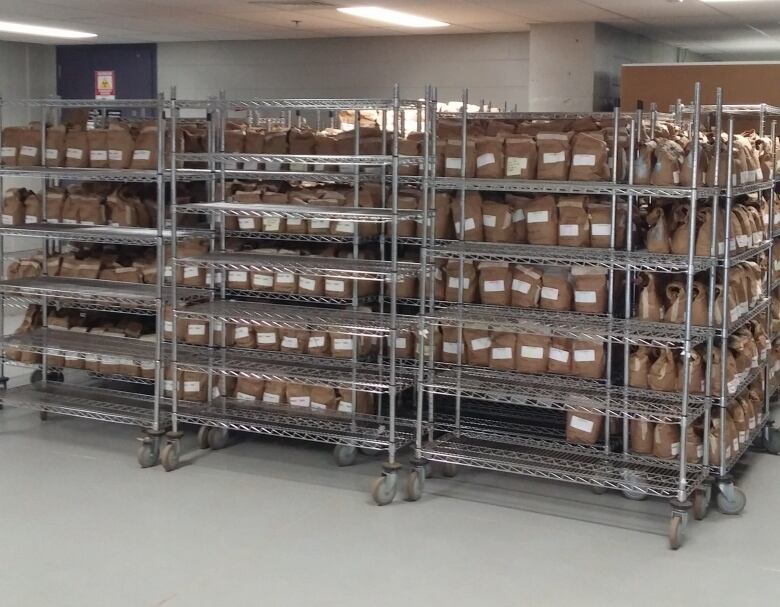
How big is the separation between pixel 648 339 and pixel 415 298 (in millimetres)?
1550

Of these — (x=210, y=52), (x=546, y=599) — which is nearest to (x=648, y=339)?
(x=546, y=599)

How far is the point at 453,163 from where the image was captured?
5.62 metres

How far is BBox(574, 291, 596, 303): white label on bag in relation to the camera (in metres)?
5.30

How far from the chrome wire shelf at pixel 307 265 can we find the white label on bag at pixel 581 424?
115 cm

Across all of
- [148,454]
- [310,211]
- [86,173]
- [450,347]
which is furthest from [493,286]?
[86,173]

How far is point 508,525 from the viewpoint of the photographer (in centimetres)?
495

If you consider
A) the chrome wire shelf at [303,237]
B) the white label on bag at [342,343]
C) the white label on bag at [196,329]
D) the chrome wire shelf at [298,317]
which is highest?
the chrome wire shelf at [303,237]

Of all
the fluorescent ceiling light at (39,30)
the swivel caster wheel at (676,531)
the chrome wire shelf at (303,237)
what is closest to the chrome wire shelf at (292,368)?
the chrome wire shelf at (303,237)

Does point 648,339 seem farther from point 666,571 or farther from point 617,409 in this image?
point 666,571

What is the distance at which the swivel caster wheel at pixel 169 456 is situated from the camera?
5.68m

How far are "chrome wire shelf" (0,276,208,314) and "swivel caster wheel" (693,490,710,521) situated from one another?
3.12 m

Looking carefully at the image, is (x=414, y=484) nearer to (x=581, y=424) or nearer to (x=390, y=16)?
(x=581, y=424)

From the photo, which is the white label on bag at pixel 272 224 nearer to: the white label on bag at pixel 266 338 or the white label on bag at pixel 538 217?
the white label on bag at pixel 266 338

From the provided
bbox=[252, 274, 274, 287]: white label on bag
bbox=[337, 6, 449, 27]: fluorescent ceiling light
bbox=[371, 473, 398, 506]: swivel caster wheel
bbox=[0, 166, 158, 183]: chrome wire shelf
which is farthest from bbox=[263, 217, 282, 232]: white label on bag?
bbox=[337, 6, 449, 27]: fluorescent ceiling light
